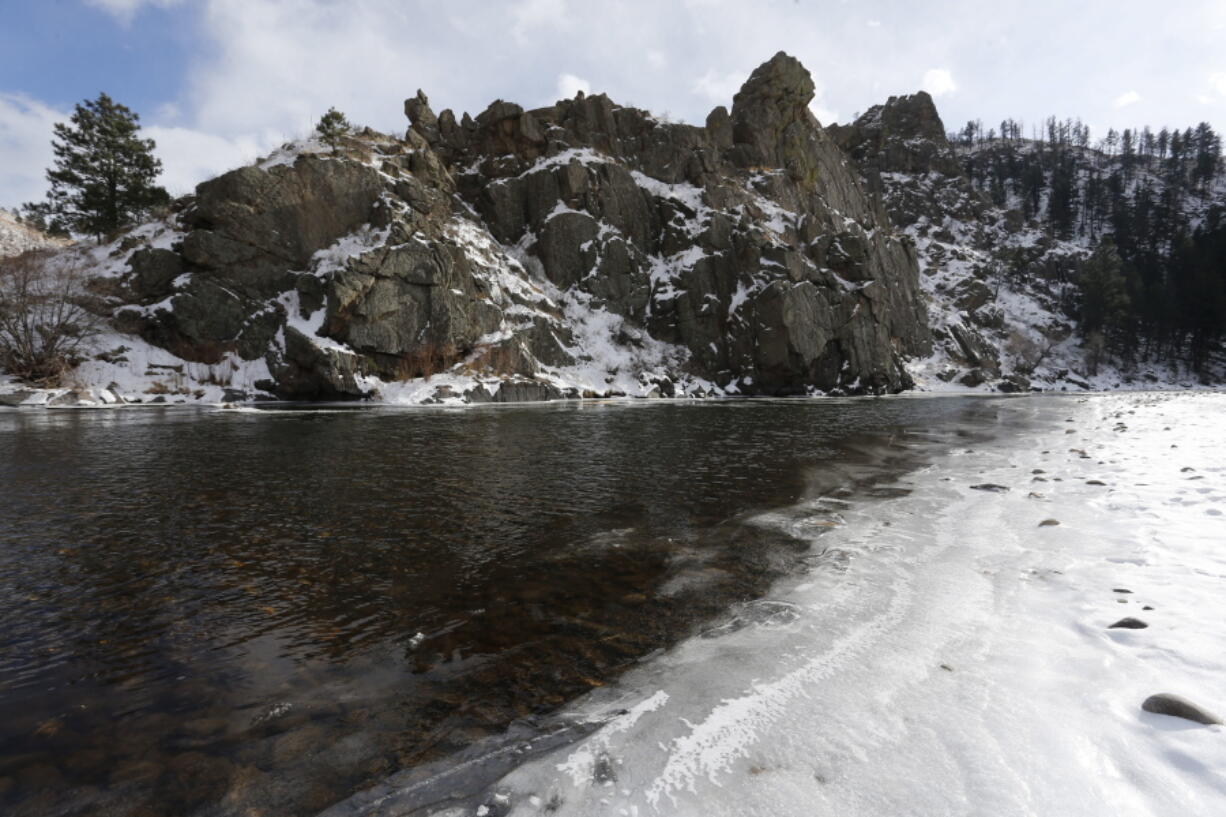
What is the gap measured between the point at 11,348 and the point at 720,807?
4639 centimetres

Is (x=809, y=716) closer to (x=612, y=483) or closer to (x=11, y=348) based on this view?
(x=612, y=483)

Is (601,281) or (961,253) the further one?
(961,253)

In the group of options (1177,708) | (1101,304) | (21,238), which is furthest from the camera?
(1101,304)

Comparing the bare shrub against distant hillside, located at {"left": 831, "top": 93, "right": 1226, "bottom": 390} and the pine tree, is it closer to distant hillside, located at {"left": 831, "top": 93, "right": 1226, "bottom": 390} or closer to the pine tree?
the pine tree

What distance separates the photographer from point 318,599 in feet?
20.6

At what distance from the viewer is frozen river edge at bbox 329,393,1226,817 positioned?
2934 millimetres

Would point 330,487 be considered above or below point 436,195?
below

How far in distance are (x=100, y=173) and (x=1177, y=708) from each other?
6819cm

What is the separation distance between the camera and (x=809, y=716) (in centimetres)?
379

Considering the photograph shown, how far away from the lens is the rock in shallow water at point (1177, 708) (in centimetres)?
327

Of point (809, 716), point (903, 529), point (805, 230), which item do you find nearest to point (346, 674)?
point (809, 716)

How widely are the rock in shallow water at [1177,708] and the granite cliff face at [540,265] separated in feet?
125

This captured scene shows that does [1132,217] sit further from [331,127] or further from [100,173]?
[100,173]

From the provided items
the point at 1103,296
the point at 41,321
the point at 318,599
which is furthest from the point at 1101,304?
the point at 41,321
